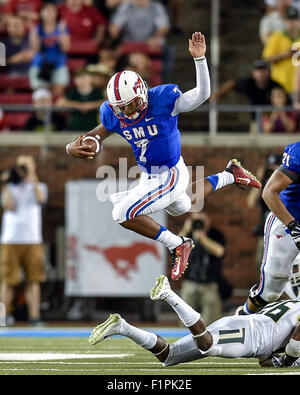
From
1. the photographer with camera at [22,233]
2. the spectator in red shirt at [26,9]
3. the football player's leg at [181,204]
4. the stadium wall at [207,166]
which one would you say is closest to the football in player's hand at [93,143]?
the football player's leg at [181,204]

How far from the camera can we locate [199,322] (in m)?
7.12

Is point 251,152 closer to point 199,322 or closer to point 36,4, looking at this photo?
point 36,4

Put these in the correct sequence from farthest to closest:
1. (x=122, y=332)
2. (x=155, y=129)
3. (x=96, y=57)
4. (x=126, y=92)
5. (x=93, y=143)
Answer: (x=96, y=57) < (x=155, y=129) < (x=93, y=143) < (x=126, y=92) < (x=122, y=332)

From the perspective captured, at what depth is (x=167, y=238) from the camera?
347 inches

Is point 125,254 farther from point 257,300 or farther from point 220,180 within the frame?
point 257,300

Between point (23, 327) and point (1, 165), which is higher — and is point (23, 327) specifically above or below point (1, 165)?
below

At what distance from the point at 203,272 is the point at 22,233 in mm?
2275

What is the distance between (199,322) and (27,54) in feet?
28.6

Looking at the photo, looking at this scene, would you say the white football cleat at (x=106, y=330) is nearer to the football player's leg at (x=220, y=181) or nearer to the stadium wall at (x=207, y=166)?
the football player's leg at (x=220, y=181)

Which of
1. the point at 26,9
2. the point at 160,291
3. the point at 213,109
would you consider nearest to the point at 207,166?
the point at 213,109

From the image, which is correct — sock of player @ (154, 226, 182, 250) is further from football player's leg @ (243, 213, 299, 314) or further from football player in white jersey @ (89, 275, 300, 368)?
football player in white jersey @ (89, 275, 300, 368)
